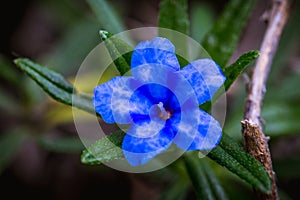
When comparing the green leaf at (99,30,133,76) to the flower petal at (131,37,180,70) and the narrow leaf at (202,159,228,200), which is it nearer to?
the flower petal at (131,37,180,70)

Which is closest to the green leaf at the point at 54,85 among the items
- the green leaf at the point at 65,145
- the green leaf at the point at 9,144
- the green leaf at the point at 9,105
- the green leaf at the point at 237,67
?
the green leaf at the point at 237,67

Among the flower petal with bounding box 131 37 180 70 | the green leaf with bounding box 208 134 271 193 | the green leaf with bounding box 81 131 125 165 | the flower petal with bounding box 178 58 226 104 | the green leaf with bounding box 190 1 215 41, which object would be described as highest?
the green leaf with bounding box 190 1 215 41

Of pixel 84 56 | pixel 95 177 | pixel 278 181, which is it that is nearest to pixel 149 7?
pixel 84 56

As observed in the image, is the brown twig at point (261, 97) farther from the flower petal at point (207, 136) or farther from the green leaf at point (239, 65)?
the flower petal at point (207, 136)

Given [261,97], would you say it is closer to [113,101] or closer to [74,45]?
[113,101]

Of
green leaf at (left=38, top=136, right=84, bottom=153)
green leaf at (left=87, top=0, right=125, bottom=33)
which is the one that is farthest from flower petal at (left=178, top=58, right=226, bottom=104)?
green leaf at (left=38, top=136, right=84, bottom=153)

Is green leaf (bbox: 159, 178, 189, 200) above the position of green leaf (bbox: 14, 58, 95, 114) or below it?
below

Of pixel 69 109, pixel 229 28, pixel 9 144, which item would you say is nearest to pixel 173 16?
pixel 229 28
